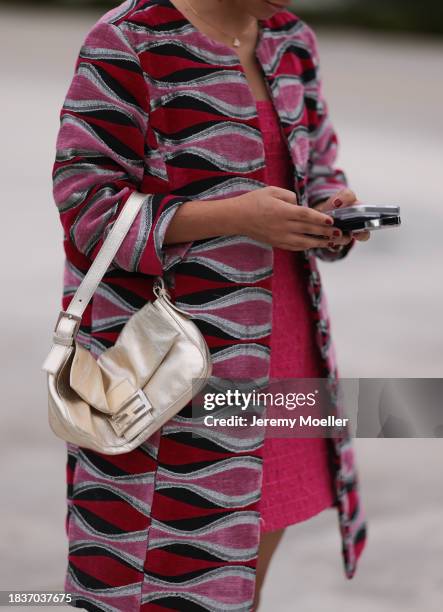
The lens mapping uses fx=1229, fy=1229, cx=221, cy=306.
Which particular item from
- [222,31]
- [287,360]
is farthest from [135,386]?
[222,31]

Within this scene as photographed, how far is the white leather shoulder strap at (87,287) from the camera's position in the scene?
2098 millimetres

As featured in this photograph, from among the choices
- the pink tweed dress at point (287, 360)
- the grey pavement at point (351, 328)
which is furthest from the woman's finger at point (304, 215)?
the grey pavement at point (351, 328)

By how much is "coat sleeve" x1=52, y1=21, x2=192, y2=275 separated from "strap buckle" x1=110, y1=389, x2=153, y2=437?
0.23 metres

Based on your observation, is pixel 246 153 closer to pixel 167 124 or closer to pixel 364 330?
pixel 167 124

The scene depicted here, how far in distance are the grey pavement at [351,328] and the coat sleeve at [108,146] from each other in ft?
5.02

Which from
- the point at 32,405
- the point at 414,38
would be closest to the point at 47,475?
the point at 32,405

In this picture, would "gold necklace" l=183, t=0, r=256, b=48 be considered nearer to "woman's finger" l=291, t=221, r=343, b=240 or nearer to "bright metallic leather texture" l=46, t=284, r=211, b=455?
"woman's finger" l=291, t=221, r=343, b=240

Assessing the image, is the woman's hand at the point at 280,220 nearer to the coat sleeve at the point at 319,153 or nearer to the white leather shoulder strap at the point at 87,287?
the white leather shoulder strap at the point at 87,287

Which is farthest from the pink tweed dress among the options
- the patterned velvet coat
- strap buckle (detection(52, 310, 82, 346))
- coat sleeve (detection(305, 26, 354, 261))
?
strap buckle (detection(52, 310, 82, 346))

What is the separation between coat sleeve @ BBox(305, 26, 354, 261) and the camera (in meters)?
2.53

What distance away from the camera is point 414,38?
17.5 meters

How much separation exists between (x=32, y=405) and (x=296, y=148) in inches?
105

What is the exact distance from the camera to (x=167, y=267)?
7.27 feet

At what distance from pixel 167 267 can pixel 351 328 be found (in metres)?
3.86
